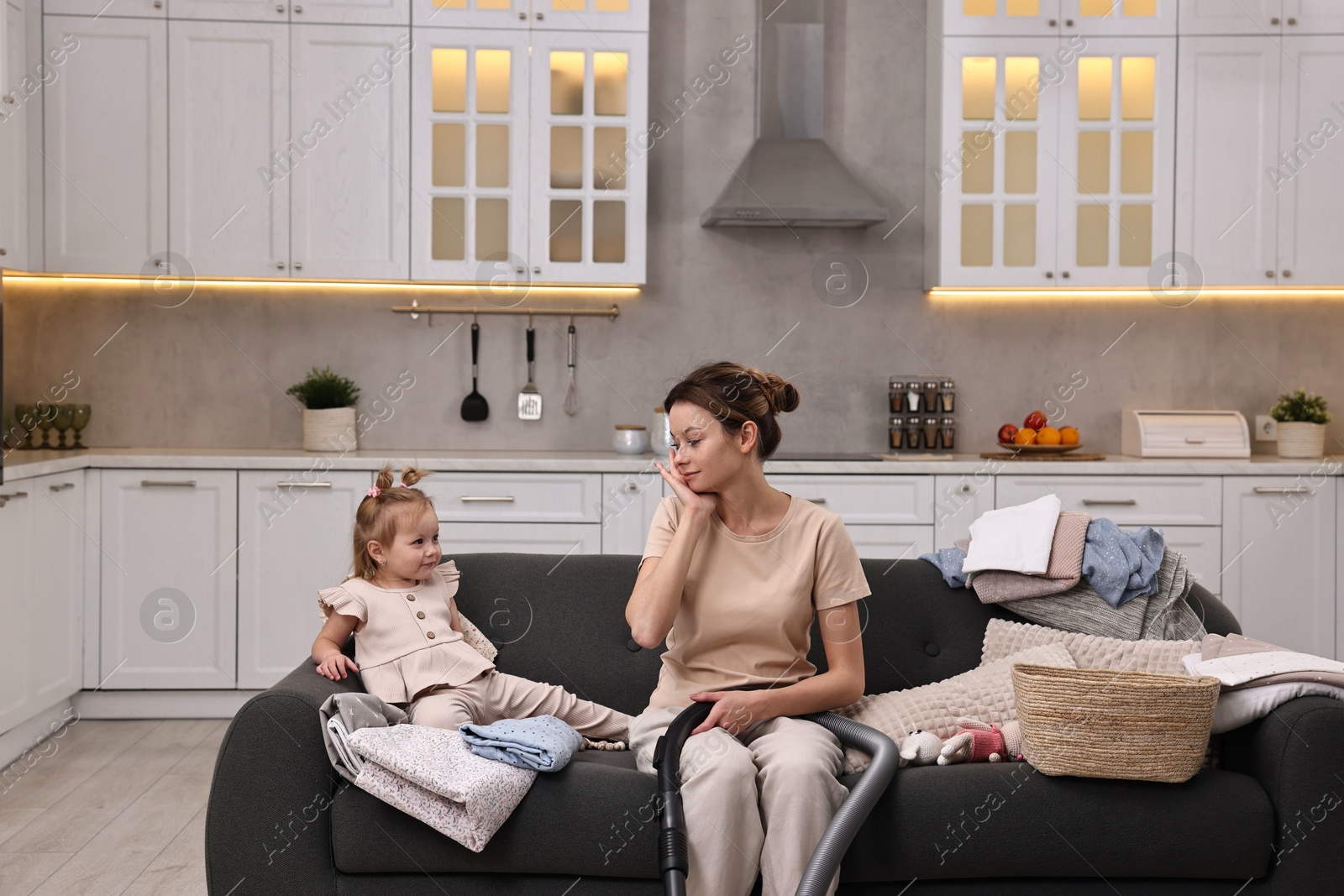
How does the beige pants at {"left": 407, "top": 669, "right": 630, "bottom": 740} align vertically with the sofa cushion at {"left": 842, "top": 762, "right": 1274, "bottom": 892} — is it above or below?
above

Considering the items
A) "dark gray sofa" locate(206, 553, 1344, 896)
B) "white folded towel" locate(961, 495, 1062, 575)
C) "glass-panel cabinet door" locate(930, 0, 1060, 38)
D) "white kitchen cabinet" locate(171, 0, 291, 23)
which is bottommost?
"dark gray sofa" locate(206, 553, 1344, 896)

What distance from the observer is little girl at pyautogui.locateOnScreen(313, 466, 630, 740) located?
198 cm

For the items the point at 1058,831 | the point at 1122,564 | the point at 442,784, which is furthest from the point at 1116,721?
the point at 442,784

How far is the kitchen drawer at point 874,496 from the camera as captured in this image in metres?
3.59

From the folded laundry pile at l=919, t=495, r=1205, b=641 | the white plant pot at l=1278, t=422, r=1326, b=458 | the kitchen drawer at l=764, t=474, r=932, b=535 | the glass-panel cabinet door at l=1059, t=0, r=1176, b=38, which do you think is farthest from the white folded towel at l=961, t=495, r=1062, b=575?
the glass-panel cabinet door at l=1059, t=0, r=1176, b=38

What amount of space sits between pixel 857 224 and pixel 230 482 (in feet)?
7.97

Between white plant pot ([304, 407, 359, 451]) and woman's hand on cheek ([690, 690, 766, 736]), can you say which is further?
white plant pot ([304, 407, 359, 451])

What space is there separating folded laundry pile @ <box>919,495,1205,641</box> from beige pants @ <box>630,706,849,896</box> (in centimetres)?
70

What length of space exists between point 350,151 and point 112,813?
220cm

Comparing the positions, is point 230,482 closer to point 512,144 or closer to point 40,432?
point 40,432

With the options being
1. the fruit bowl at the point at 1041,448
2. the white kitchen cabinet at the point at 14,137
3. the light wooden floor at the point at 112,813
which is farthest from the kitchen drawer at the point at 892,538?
the white kitchen cabinet at the point at 14,137

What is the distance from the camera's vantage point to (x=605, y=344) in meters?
4.13

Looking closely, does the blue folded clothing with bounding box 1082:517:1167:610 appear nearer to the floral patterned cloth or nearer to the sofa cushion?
the sofa cushion

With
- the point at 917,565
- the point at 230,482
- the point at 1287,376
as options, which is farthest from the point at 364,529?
the point at 1287,376
